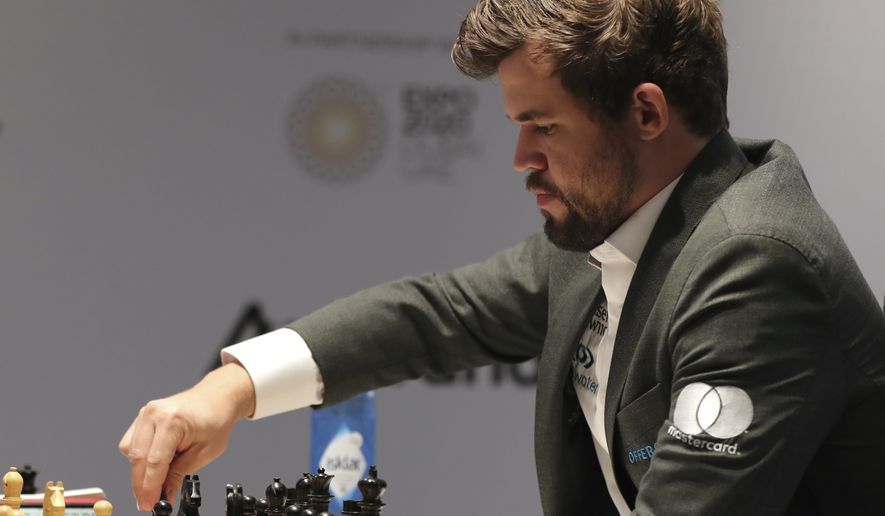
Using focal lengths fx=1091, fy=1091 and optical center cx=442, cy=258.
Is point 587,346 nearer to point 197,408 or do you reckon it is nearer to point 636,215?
point 636,215

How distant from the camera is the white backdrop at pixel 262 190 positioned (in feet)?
9.51

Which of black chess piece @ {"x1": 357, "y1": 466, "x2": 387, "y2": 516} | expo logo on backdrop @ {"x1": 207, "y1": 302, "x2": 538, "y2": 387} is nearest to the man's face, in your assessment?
black chess piece @ {"x1": 357, "y1": 466, "x2": 387, "y2": 516}

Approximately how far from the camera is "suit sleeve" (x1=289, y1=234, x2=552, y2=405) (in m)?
1.62

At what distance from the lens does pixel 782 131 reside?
10.2 feet

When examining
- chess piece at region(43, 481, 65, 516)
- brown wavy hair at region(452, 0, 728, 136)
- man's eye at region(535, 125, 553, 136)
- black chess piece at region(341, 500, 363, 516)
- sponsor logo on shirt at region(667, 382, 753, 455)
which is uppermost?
brown wavy hair at region(452, 0, 728, 136)

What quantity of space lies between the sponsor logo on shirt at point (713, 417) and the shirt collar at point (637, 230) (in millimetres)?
282

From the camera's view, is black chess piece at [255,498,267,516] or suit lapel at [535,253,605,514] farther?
suit lapel at [535,253,605,514]

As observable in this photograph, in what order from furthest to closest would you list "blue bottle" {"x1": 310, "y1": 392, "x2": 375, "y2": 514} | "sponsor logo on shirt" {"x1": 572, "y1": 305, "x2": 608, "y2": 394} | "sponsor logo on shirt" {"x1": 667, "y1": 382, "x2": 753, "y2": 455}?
"blue bottle" {"x1": 310, "y1": 392, "x2": 375, "y2": 514} → "sponsor logo on shirt" {"x1": 572, "y1": 305, "x2": 608, "y2": 394} → "sponsor logo on shirt" {"x1": 667, "y1": 382, "x2": 753, "y2": 455}

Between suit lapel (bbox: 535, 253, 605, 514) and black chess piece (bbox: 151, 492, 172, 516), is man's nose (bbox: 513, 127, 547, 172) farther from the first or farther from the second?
black chess piece (bbox: 151, 492, 172, 516)

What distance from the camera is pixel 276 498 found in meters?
1.33

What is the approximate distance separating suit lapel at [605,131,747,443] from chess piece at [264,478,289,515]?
405mm

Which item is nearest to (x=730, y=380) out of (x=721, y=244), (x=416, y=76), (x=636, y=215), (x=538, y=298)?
(x=721, y=244)

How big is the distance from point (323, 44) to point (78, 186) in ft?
2.51

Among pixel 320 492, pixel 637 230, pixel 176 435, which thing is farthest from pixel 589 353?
pixel 176 435
